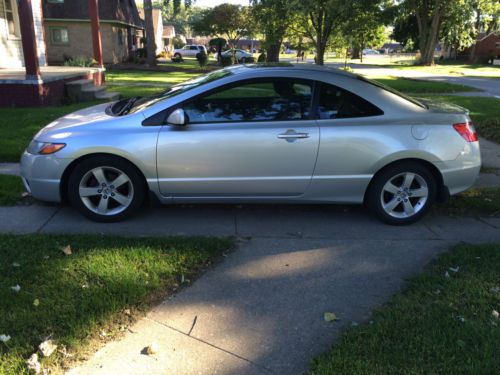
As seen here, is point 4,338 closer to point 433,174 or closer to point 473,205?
point 433,174

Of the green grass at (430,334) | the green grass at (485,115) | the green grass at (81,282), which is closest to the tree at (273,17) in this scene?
the green grass at (485,115)

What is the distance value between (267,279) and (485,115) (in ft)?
30.2

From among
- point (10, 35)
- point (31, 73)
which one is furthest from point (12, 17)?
point (31, 73)

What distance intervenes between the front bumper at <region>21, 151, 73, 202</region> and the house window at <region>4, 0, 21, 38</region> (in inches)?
546

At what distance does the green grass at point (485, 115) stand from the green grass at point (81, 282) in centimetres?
706

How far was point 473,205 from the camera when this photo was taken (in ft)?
17.9

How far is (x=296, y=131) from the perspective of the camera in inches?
181

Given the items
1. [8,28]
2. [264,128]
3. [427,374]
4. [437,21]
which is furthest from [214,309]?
[437,21]

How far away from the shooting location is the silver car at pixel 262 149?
179 inches

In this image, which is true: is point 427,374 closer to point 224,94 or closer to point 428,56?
point 224,94

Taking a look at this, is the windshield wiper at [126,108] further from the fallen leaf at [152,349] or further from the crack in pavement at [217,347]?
the fallen leaf at [152,349]

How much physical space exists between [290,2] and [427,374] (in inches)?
711

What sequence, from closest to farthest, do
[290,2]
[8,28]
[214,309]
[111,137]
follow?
[214,309] < [111,137] < [8,28] < [290,2]

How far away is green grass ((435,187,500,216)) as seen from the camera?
209 inches
